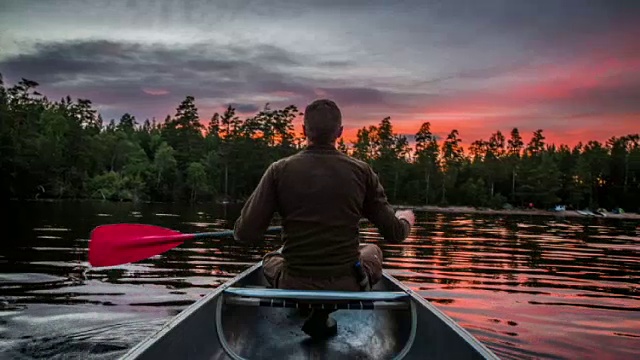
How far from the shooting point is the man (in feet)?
12.7

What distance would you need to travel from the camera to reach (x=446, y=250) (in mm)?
17250

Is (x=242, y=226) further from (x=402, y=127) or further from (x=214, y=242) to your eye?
(x=402, y=127)

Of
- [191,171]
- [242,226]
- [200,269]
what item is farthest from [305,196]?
[191,171]

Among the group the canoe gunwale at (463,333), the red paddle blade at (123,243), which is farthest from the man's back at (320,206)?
the red paddle blade at (123,243)

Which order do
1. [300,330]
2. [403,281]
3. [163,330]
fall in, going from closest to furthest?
1. [163,330]
2. [300,330]
3. [403,281]

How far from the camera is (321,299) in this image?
3.66m

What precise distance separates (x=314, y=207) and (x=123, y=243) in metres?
2.82

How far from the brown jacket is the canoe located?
1.09 feet

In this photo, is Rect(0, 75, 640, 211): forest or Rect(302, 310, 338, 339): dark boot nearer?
Rect(302, 310, 338, 339): dark boot

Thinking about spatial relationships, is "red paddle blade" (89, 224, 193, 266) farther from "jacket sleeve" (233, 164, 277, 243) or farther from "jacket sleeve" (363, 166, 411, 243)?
"jacket sleeve" (363, 166, 411, 243)

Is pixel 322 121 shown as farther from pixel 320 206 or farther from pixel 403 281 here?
pixel 403 281

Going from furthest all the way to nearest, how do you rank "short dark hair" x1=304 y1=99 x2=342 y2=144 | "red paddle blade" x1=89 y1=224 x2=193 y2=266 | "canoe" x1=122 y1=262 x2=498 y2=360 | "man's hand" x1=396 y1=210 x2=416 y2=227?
"red paddle blade" x1=89 y1=224 x2=193 y2=266 < "man's hand" x1=396 y1=210 x2=416 y2=227 < "short dark hair" x1=304 y1=99 x2=342 y2=144 < "canoe" x1=122 y1=262 x2=498 y2=360

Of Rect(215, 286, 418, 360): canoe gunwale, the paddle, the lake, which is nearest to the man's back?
Rect(215, 286, 418, 360): canoe gunwale

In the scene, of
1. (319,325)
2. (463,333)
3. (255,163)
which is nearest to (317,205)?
(319,325)
